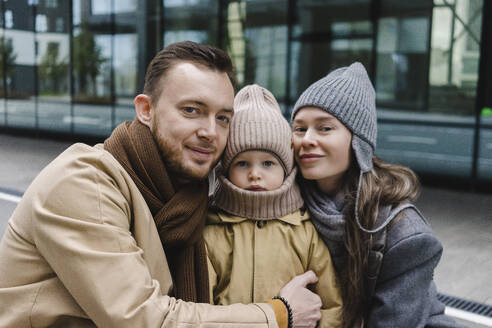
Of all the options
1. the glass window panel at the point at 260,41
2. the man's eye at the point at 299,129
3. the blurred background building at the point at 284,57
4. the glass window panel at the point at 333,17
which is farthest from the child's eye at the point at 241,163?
the glass window panel at the point at 260,41

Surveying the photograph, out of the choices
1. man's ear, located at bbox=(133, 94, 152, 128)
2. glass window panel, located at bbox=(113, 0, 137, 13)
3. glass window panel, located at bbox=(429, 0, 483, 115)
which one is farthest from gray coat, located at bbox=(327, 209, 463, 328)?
glass window panel, located at bbox=(113, 0, 137, 13)

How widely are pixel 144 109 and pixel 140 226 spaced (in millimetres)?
573

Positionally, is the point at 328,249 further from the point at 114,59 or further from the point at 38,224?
the point at 114,59

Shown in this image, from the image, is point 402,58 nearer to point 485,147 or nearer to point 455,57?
point 455,57

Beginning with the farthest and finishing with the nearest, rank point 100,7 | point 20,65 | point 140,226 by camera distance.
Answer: point 20,65 → point 100,7 → point 140,226

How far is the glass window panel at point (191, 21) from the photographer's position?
480 inches

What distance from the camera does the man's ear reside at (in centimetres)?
219

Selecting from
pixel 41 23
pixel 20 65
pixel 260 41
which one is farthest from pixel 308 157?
pixel 20 65

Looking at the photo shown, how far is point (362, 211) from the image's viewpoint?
2.19 meters

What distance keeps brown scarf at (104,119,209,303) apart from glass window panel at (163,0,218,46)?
34.2 feet

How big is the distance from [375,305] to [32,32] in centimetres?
1539

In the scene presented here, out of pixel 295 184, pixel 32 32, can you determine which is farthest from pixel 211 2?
pixel 295 184

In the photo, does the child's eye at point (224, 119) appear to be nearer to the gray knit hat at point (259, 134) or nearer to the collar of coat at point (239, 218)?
the gray knit hat at point (259, 134)

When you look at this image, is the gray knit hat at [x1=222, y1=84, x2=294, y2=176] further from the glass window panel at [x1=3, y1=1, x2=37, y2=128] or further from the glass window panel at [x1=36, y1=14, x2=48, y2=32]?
the glass window panel at [x1=3, y1=1, x2=37, y2=128]
